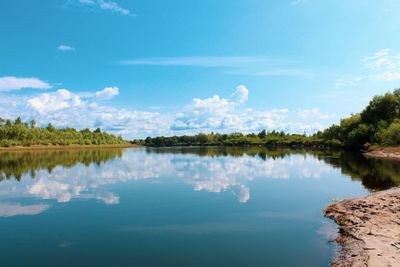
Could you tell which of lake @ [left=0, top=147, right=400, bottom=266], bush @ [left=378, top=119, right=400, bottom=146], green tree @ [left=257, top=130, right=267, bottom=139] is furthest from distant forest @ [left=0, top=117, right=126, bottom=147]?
bush @ [left=378, top=119, right=400, bottom=146]

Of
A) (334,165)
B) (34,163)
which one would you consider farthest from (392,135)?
(34,163)

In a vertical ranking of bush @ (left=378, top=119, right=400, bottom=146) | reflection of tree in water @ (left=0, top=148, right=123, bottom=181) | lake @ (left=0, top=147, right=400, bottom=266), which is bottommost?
lake @ (left=0, top=147, right=400, bottom=266)

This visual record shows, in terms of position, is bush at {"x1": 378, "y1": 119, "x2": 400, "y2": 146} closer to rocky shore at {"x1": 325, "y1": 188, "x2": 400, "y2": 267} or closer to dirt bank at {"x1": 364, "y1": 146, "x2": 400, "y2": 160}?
dirt bank at {"x1": 364, "y1": 146, "x2": 400, "y2": 160}

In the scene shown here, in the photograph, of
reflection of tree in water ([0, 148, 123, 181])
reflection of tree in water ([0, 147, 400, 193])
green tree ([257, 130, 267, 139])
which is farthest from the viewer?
green tree ([257, 130, 267, 139])

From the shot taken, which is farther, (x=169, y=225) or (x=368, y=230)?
(x=169, y=225)

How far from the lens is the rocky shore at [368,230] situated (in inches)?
290

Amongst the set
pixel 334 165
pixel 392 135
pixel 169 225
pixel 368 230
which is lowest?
pixel 169 225

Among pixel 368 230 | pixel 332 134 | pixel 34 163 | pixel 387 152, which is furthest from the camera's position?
pixel 332 134

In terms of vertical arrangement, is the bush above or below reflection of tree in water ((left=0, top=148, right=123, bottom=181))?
above

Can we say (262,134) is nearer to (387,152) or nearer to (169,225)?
(387,152)

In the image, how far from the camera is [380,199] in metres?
13.5

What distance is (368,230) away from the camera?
31.3 feet

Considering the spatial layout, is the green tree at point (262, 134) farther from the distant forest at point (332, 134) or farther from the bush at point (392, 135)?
the bush at point (392, 135)

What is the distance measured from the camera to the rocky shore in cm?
737
